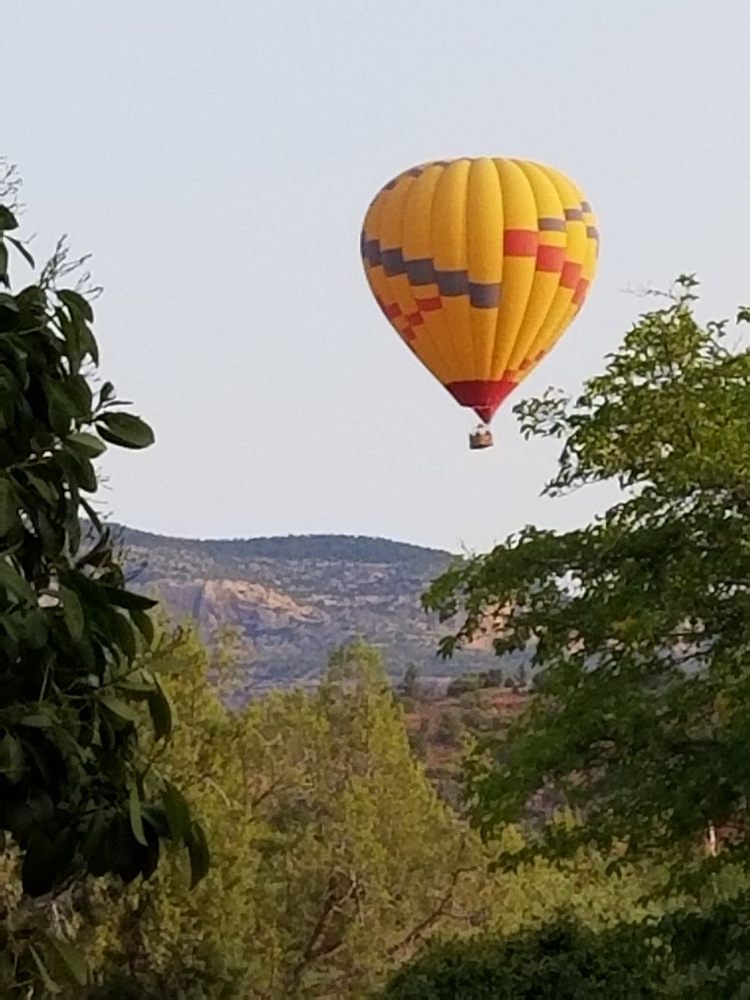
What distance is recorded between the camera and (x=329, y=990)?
24969mm

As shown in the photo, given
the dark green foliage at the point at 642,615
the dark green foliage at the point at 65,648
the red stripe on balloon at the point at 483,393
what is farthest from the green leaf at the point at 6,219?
the red stripe on balloon at the point at 483,393

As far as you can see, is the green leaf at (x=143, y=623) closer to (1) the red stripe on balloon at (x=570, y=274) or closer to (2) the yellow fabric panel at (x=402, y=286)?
(2) the yellow fabric panel at (x=402, y=286)

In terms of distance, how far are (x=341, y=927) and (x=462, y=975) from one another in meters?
9.21

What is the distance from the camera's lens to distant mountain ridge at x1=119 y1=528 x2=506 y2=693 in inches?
3199

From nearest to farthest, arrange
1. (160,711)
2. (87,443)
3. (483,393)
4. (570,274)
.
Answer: (87,443) < (160,711) < (570,274) < (483,393)

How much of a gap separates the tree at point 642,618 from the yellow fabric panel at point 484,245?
1581 cm

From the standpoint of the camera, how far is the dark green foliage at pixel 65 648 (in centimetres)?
292

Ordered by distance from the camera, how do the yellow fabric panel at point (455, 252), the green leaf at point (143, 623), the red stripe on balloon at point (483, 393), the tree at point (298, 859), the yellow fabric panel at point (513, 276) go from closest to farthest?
the green leaf at point (143, 623) < the tree at point (298, 859) < the yellow fabric panel at point (455, 252) < the yellow fabric panel at point (513, 276) < the red stripe on balloon at point (483, 393)

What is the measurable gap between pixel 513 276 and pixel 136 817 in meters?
25.7

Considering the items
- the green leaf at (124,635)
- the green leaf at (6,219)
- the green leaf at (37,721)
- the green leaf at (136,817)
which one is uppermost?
the green leaf at (6,219)

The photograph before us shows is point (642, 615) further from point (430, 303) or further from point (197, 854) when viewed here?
point (430, 303)

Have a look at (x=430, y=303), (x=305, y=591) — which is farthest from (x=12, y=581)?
(x=305, y=591)

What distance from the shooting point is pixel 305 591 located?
96.0 meters

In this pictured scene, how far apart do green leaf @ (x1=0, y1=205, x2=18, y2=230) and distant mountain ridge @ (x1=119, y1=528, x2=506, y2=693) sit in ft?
236
